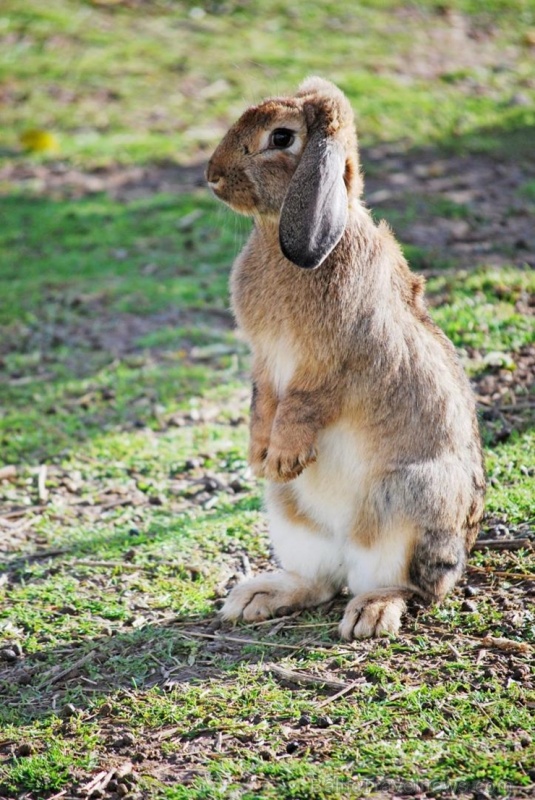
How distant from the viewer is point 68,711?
128 inches

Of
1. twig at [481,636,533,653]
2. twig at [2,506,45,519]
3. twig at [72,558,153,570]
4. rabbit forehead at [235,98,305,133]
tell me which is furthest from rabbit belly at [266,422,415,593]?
twig at [2,506,45,519]

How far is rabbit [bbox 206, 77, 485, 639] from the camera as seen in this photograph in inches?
136

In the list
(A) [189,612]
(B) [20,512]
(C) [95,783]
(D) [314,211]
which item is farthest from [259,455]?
(B) [20,512]

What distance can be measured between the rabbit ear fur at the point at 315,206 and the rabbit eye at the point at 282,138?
0.09 meters

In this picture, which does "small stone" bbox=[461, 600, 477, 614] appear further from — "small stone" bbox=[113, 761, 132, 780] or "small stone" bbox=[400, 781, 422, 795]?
"small stone" bbox=[113, 761, 132, 780]

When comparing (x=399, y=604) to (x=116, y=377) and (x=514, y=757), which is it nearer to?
(x=514, y=757)

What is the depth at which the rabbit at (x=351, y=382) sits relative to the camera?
3.46m

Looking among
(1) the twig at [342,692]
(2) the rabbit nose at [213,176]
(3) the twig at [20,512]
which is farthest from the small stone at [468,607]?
(3) the twig at [20,512]

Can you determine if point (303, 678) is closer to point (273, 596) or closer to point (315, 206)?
point (273, 596)

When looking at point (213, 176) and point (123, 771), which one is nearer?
point (123, 771)

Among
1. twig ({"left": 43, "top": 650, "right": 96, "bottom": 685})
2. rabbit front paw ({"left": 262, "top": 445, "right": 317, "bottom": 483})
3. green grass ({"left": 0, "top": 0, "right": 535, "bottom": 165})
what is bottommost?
twig ({"left": 43, "top": 650, "right": 96, "bottom": 685})

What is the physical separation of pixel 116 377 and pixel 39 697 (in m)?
3.02

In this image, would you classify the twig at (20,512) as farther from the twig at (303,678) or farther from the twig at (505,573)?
the twig at (505,573)

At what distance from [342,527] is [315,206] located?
1.08 m
